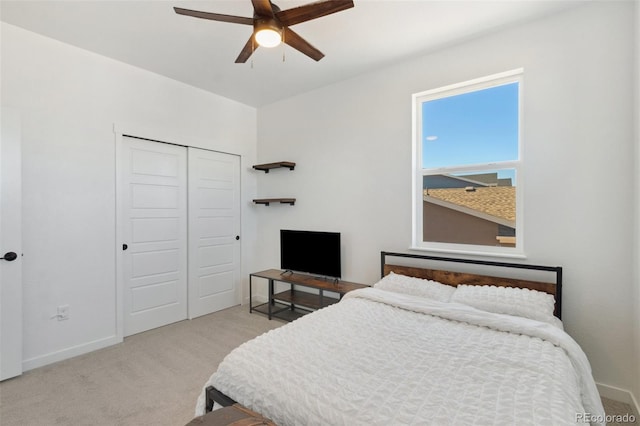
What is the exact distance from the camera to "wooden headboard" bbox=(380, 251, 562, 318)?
7.32 feet

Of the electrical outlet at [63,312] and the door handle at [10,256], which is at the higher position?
the door handle at [10,256]

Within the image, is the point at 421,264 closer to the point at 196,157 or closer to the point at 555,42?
the point at 555,42

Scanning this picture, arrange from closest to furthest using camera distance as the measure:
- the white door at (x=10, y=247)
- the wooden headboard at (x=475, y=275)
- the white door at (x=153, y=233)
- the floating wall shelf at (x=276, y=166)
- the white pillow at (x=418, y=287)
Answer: the wooden headboard at (x=475, y=275) → the white door at (x=10, y=247) → the white pillow at (x=418, y=287) → the white door at (x=153, y=233) → the floating wall shelf at (x=276, y=166)

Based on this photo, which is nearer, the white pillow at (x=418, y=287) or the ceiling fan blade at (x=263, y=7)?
the ceiling fan blade at (x=263, y=7)

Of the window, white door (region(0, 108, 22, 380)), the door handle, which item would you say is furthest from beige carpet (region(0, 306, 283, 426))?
the window

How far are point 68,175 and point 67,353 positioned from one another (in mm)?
1610

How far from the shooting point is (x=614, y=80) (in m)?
2.14

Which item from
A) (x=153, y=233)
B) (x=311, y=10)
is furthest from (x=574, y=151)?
(x=153, y=233)

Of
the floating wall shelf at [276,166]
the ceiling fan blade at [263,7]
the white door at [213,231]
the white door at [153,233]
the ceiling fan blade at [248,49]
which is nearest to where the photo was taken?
the ceiling fan blade at [263,7]

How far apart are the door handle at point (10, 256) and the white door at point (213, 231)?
156 cm

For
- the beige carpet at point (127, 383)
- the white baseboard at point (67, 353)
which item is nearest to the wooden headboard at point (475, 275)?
the beige carpet at point (127, 383)

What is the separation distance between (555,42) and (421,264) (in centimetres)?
208

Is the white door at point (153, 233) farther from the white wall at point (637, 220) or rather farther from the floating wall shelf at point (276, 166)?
the white wall at point (637, 220)

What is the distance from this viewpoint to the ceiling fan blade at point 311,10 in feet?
5.49
